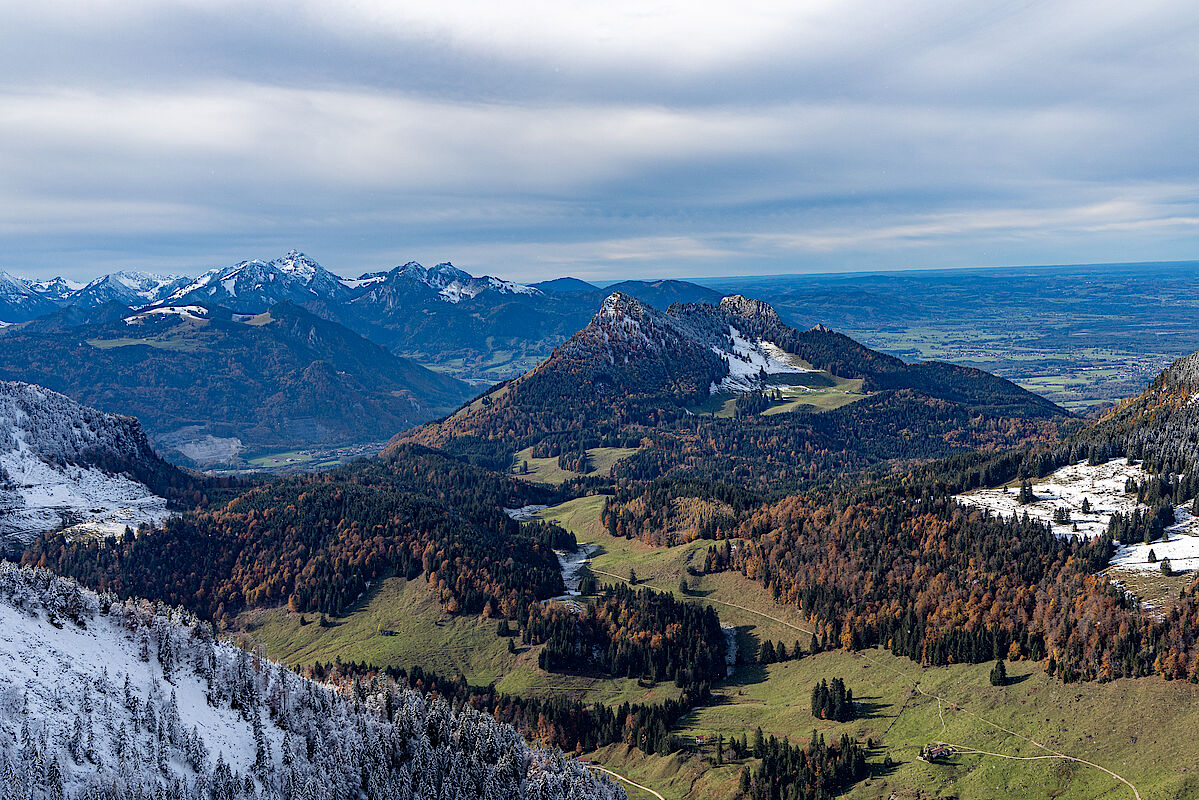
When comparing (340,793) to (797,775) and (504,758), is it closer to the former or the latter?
(504,758)

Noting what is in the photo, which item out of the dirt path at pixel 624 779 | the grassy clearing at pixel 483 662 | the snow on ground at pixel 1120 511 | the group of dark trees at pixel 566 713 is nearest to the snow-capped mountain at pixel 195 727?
the dirt path at pixel 624 779

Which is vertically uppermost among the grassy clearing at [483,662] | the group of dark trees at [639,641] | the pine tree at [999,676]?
the pine tree at [999,676]

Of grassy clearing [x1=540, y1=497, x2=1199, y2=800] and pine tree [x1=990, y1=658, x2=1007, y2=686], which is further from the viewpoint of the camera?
pine tree [x1=990, y1=658, x2=1007, y2=686]

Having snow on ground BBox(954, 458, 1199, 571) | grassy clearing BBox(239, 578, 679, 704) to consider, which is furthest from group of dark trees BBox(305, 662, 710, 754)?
snow on ground BBox(954, 458, 1199, 571)

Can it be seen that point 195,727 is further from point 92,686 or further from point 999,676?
point 999,676

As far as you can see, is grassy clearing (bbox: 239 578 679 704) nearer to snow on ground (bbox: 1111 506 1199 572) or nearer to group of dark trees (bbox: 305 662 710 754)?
group of dark trees (bbox: 305 662 710 754)

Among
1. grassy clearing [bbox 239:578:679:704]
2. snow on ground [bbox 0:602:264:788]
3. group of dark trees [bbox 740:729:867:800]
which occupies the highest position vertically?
snow on ground [bbox 0:602:264:788]

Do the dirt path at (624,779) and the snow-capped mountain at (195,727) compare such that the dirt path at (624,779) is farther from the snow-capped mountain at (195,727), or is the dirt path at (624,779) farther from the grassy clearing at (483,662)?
the grassy clearing at (483,662)
